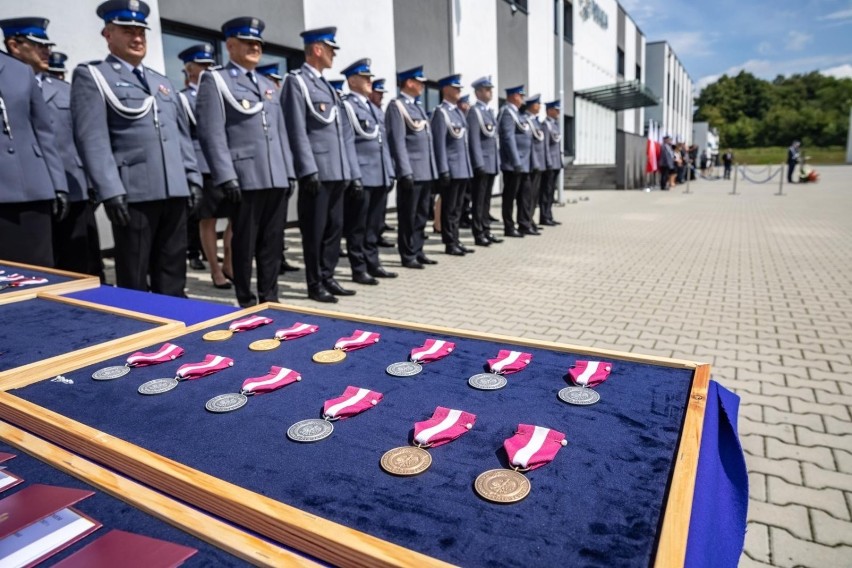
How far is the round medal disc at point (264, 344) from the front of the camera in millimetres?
1575

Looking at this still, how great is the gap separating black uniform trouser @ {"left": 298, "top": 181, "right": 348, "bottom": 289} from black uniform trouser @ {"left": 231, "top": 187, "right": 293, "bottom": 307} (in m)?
0.40

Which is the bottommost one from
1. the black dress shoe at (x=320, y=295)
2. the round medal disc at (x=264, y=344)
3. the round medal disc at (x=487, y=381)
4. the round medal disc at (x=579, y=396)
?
the black dress shoe at (x=320, y=295)

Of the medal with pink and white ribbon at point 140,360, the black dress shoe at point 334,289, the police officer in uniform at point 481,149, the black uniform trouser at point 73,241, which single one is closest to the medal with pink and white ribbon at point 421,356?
the medal with pink and white ribbon at point 140,360

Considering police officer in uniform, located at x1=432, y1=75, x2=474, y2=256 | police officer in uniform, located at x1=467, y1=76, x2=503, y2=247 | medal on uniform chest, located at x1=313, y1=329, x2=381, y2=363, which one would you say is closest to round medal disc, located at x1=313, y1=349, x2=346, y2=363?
medal on uniform chest, located at x1=313, y1=329, x2=381, y2=363

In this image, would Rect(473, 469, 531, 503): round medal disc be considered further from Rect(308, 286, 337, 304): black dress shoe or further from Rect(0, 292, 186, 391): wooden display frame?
Rect(308, 286, 337, 304): black dress shoe

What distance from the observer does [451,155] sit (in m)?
7.12

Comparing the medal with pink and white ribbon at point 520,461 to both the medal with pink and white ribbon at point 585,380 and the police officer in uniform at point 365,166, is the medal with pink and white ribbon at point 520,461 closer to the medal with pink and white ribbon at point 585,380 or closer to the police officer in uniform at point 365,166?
the medal with pink and white ribbon at point 585,380

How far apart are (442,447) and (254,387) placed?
1.56 ft

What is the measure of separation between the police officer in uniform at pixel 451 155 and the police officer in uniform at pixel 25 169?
423cm

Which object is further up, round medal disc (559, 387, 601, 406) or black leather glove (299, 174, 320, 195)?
black leather glove (299, 174, 320, 195)

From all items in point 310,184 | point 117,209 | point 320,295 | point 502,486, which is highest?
point 310,184

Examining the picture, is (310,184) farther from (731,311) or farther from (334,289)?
(731,311)

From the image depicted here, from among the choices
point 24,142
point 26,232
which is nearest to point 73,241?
point 26,232

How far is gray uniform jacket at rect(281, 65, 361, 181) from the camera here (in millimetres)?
4492
